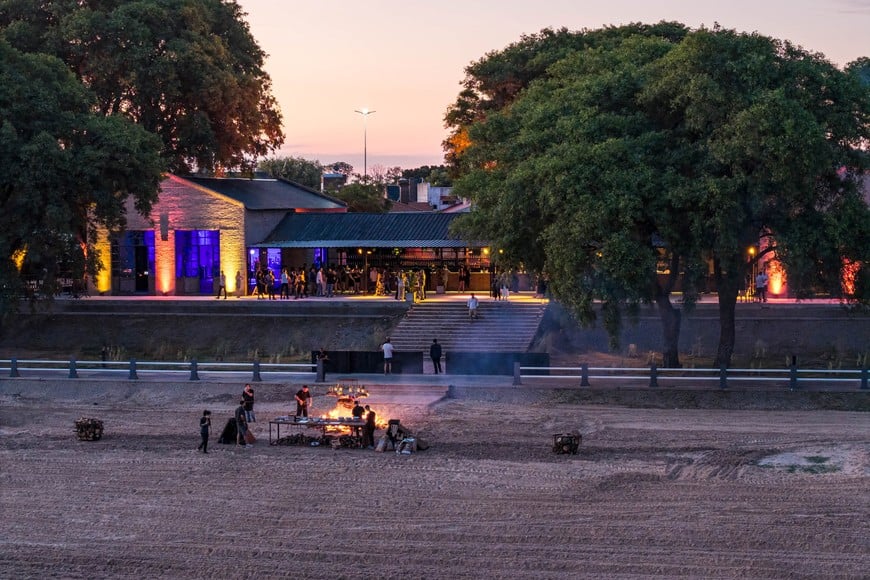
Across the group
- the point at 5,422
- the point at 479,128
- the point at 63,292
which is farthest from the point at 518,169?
the point at 63,292

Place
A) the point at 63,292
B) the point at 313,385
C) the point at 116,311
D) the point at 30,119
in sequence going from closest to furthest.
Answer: the point at 313,385
the point at 30,119
the point at 116,311
the point at 63,292

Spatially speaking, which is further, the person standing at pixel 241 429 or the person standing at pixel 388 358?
the person standing at pixel 388 358

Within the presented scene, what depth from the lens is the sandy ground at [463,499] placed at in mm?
19594

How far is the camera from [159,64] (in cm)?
5400

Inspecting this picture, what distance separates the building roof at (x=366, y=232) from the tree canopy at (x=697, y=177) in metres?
15.8

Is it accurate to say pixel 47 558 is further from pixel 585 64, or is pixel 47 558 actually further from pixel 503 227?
pixel 585 64

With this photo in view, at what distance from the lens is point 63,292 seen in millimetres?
52938

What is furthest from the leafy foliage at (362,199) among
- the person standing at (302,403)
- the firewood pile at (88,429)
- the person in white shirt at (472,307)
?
the firewood pile at (88,429)

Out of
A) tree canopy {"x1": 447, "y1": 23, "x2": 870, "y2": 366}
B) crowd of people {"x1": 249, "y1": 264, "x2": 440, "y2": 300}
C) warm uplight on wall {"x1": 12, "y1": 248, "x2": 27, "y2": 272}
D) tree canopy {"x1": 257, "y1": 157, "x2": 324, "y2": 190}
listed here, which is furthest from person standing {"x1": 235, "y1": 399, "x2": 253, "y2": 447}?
tree canopy {"x1": 257, "y1": 157, "x2": 324, "y2": 190}

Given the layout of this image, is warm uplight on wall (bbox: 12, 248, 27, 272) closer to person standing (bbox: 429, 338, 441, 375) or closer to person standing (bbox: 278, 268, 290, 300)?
person standing (bbox: 278, 268, 290, 300)

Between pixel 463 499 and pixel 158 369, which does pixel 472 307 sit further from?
pixel 463 499

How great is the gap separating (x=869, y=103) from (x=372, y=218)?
26.1 meters

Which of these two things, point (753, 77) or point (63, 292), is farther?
point (63, 292)

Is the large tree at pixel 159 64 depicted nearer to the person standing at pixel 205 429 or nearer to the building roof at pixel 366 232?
the building roof at pixel 366 232
